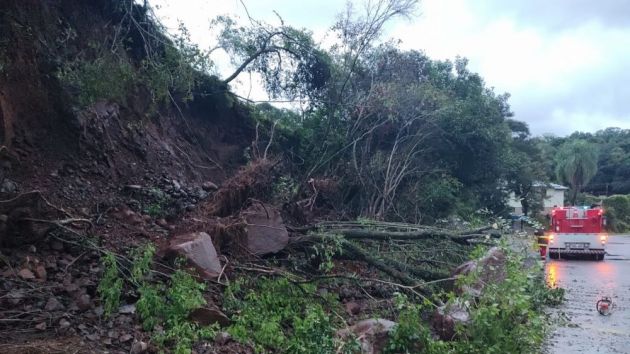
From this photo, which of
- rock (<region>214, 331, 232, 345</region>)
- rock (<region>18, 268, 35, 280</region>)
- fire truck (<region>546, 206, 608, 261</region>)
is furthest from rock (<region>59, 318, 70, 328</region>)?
fire truck (<region>546, 206, 608, 261</region>)

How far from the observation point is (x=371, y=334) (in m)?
5.17

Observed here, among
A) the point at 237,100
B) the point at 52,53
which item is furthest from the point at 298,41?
the point at 52,53

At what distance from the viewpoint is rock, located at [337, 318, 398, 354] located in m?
5.00

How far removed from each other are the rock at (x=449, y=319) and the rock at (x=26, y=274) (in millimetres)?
3927

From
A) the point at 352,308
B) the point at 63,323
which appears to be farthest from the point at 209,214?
the point at 63,323

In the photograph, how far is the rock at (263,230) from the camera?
6773 mm

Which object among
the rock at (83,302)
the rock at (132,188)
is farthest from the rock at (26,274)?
the rock at (132,188)

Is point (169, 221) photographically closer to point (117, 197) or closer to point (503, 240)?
point (117, 197)

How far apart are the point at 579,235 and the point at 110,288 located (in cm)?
1567

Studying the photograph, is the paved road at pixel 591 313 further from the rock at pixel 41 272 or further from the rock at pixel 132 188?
the rock at pixel 132 188

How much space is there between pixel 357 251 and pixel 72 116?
430 centimetres

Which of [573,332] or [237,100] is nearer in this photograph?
[573,332]

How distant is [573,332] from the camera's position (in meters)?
6.95

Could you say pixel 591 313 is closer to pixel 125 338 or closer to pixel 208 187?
pixel 208 187
